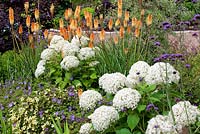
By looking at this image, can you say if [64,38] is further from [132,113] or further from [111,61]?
[132,113]

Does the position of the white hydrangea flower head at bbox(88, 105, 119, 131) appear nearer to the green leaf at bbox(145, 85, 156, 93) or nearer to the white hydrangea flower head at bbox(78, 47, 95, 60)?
the green leaf at bbox(145, 85, 156, 93)

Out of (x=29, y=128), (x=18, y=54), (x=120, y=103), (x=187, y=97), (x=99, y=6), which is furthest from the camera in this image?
(x=99, y=6)

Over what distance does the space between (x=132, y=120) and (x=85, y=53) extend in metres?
2.14

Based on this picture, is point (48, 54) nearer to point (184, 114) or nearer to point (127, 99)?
point (127, 99)

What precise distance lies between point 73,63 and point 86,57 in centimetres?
24

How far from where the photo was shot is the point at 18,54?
731cm

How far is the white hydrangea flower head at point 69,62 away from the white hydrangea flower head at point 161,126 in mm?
2316

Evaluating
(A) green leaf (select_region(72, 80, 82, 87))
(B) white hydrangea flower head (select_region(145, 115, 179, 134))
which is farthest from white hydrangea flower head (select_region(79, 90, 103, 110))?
(A) green leaf (select_region(72, 80, 82, 87))

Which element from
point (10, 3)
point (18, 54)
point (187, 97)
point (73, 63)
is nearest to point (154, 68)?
point (187, 97)

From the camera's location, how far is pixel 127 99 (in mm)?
3799

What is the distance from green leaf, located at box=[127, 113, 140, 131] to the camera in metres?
3.80

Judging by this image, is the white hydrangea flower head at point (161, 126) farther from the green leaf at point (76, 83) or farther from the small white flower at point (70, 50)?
the small white flower at point (70, 50)

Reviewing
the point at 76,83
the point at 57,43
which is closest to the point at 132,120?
the point at 76,83

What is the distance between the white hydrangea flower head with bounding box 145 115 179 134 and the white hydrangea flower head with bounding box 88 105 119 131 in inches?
14.9
